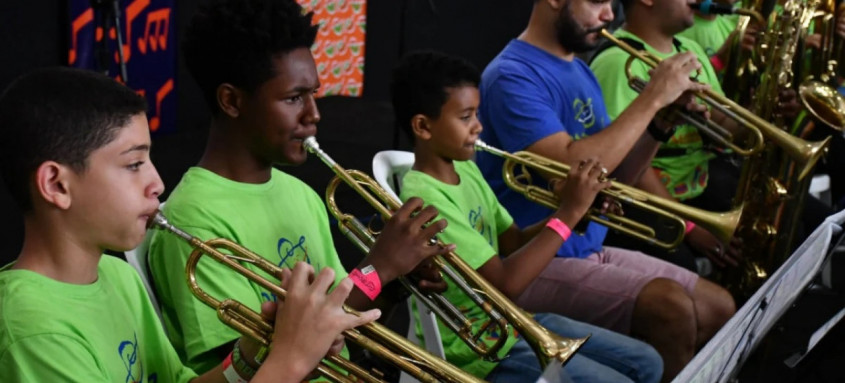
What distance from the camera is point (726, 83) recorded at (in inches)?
159

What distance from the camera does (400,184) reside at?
2.83 m

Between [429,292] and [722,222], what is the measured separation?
1.14 meters

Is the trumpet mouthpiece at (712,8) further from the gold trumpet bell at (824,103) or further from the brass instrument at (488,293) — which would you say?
the brass instrument at (488,293)

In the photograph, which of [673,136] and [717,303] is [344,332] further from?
[673,136]

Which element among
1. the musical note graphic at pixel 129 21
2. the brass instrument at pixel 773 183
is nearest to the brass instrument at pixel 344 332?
the brass instrument at pixel 773 183

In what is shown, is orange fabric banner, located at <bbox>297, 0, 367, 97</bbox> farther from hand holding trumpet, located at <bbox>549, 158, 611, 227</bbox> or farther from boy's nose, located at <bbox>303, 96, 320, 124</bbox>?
boy's nose, located at <bbox>303, 96, 320, 124</bbox>

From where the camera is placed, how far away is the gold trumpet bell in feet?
11.6

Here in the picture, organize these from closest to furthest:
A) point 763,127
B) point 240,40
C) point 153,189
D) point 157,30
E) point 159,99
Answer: point 153,189 → point 240,40 → point 763,127 → point 157,30 → point 159,99

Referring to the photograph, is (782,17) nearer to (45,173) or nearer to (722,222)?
(722,222)

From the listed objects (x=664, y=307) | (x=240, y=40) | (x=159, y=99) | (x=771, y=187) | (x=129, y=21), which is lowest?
(x=159, y=99)

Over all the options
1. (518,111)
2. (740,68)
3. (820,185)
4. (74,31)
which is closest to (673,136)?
(740,68)

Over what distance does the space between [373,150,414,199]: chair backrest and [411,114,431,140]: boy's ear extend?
0.47 ft

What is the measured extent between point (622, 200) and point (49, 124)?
165cm

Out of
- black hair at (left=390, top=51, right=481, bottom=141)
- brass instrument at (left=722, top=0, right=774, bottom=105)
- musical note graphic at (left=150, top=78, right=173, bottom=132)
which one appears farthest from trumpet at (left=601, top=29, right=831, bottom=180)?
musical note graphic at (left=150, top=78, right=173, bottom=132)
